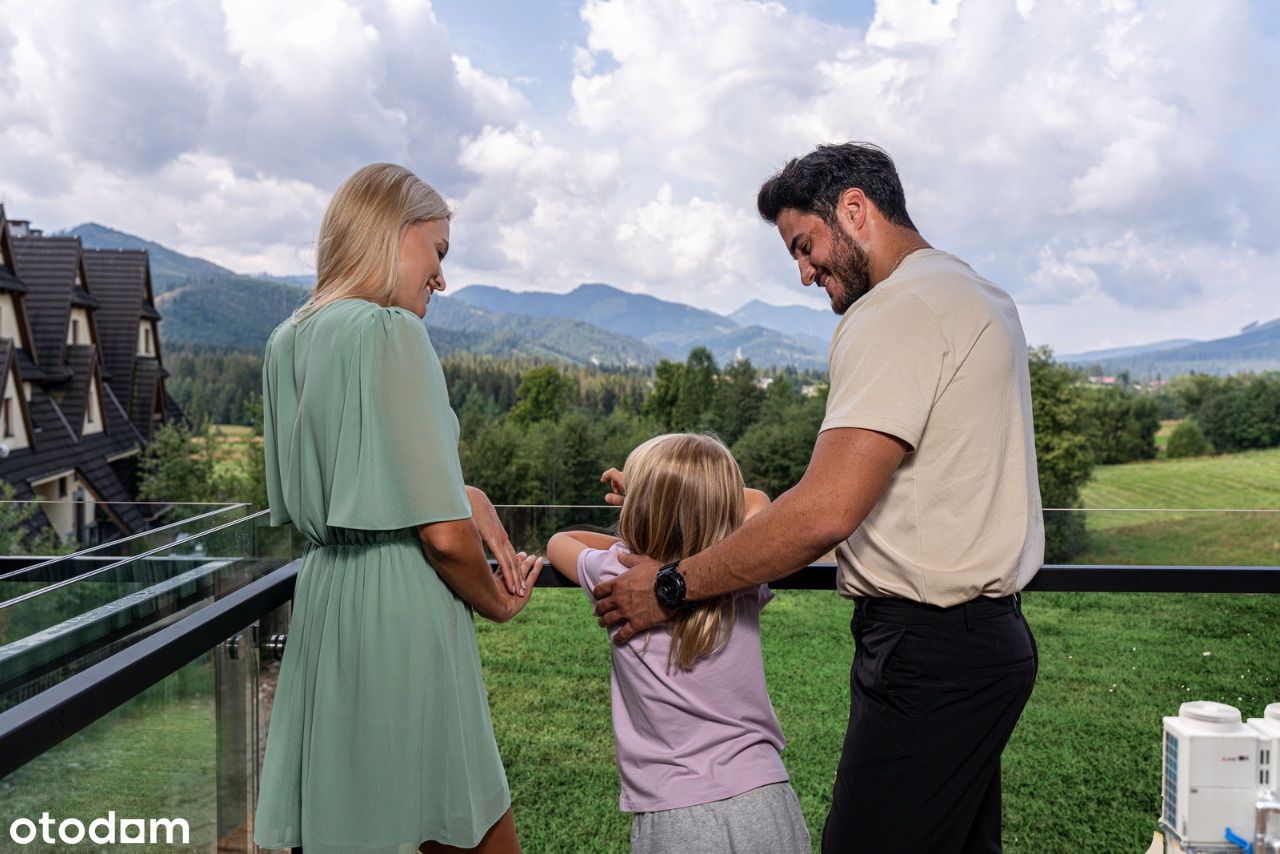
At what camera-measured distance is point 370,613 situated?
1.31 m

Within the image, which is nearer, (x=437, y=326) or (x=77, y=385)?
(x=77, y=385)

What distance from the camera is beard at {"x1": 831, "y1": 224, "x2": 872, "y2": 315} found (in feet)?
4.80

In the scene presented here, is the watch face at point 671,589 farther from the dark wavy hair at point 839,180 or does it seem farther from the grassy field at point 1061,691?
the dark wavy hair at point 839,180

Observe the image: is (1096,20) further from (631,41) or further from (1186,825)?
(1186,825)

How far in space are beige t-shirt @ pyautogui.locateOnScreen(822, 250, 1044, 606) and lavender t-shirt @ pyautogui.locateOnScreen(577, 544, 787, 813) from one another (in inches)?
9.7

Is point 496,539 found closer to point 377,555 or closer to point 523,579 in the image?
point 523,579

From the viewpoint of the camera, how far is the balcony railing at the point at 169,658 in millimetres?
1050

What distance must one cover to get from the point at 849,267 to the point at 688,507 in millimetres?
423

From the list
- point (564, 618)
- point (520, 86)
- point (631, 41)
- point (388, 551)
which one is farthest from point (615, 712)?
point (520, 86)

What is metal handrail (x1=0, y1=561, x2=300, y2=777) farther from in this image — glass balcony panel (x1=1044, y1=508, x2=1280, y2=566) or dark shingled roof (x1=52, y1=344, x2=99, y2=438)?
dark shingled roof (x1=52, y1=344, x2=99, y2=438)

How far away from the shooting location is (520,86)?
122375mm

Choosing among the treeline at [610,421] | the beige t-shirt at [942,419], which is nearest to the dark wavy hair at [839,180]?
the beige t-shirt at [942,419]

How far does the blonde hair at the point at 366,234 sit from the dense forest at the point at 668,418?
3443 cm

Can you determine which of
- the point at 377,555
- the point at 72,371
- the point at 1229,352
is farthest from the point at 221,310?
the point at 377,555
